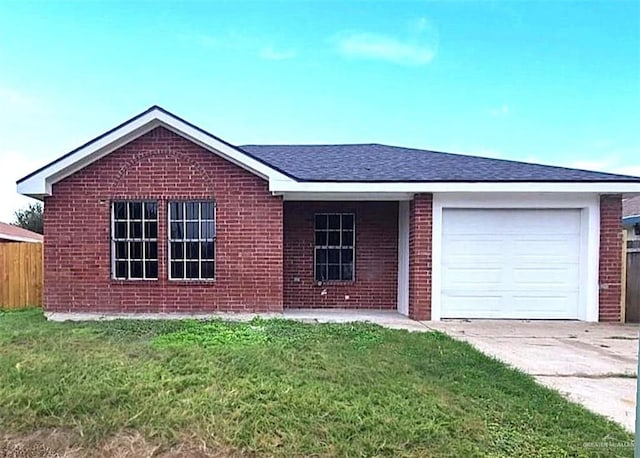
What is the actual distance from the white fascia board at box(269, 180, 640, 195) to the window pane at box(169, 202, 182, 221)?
6.77 ft

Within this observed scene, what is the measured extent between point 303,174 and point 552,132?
16177 mm

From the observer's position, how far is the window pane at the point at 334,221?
446 inches

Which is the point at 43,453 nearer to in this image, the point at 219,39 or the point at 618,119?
the point at 219,39

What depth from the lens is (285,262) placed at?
11.2 meters

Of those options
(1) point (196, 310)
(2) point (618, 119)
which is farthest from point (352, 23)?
(2) point (618, 119)

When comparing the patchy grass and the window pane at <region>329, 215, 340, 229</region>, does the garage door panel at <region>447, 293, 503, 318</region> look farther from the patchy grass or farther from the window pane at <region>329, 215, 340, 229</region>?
the patchy grass

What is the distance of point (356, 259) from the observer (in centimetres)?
1127

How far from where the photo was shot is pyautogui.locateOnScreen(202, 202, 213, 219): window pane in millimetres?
9750

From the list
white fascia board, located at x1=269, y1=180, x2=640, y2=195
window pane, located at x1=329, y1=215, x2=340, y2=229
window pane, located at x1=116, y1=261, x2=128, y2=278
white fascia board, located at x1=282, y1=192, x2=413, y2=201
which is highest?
white fascia board, located at x1=269, y1=180, x2=640, y2=195

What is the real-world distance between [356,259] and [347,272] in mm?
390

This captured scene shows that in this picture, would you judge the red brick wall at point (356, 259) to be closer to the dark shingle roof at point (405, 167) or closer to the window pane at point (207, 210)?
the dark shingle roof at point (405, 167)

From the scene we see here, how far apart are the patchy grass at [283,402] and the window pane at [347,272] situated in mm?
4678
